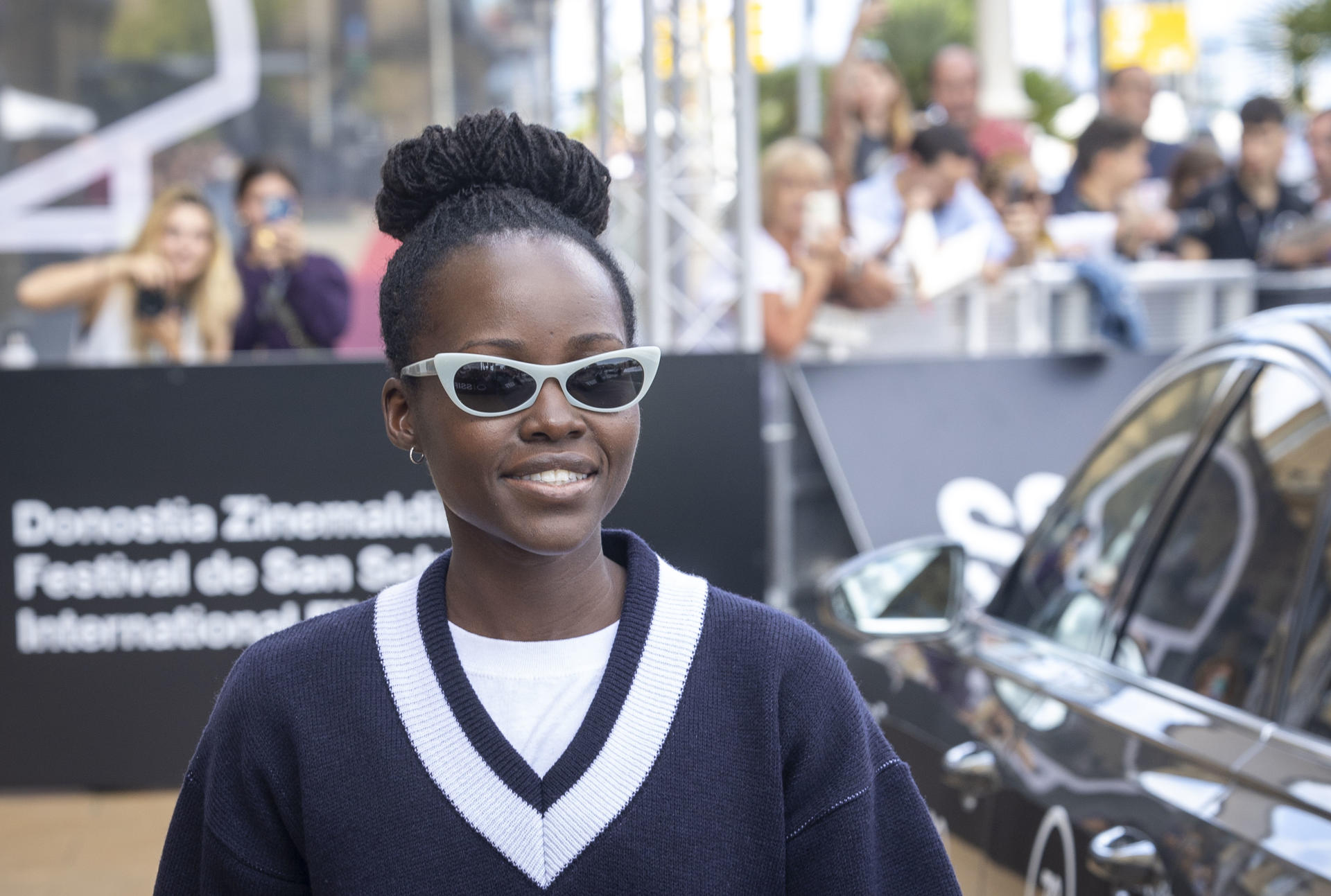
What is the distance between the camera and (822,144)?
8930 millimetres

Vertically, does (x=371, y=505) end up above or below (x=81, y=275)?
below

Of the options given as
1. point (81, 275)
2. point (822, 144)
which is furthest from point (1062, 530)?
point (822, 144)

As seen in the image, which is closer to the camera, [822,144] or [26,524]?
[26,524]

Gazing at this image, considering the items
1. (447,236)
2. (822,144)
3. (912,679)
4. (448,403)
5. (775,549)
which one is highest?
(822,144)

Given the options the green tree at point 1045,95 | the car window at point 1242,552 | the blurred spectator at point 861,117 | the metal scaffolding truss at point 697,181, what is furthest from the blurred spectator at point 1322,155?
the green tree at point 1045,95

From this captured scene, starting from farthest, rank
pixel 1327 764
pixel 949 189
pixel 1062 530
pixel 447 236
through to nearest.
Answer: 1. pixel 949 189
2. pixel 1062 530
3. pixel 1327 764
4. pixel 447 236

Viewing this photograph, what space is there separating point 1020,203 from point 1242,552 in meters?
5.52

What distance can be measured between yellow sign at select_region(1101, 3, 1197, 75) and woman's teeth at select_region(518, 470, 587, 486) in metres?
24.5

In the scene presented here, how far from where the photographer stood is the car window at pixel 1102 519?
2.62m

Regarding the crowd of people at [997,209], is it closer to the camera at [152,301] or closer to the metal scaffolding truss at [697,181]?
the metal scaffolding truss at [697,181]

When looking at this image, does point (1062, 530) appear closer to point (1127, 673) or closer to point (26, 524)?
point (1127, 673)

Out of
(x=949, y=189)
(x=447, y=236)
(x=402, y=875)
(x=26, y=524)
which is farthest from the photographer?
(x=949, y=189)

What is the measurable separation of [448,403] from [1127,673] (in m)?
1.37

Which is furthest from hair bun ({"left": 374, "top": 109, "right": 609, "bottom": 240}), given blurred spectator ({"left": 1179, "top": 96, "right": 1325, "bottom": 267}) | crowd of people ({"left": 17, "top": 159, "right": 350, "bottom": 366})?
blurred spectator ({"left": 1179, "top": 96, "right": 1325, "bottom": 267})
